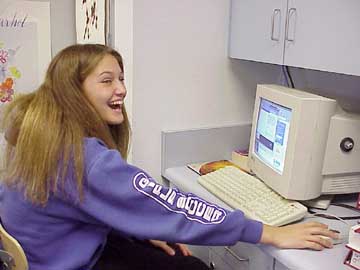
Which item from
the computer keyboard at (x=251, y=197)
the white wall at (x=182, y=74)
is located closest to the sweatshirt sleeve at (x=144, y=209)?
the computer keyboard at (x=251, y=197)

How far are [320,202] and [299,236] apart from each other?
322 millimetres

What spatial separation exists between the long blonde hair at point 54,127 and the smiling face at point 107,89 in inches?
0.8

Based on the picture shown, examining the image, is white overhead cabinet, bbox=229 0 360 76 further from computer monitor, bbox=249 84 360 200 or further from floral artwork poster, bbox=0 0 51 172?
floral artwork poster, bbox=0 0 51 172

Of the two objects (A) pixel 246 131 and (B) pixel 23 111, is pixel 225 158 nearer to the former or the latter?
(A) pixel 246 131

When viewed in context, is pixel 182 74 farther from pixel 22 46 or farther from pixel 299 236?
pixel 299 236

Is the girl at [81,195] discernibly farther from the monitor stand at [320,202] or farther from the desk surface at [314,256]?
the monitor stand at [320,202]

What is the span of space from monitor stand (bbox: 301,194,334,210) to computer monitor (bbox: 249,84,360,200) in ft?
0.12

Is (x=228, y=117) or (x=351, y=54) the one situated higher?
(x=351, y=54)

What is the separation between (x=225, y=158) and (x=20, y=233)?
1072 millimetres

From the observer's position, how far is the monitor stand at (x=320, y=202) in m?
1.64

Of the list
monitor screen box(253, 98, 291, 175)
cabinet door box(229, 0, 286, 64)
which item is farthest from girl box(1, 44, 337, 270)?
cabinet door box(229, 0, 286, 64)

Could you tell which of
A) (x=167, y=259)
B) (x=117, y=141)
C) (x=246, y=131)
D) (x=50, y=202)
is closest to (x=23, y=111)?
(x=50, y=202)

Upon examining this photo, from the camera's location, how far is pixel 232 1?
2.02 m

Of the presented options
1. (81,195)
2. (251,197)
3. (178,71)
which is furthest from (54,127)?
(178,71)
